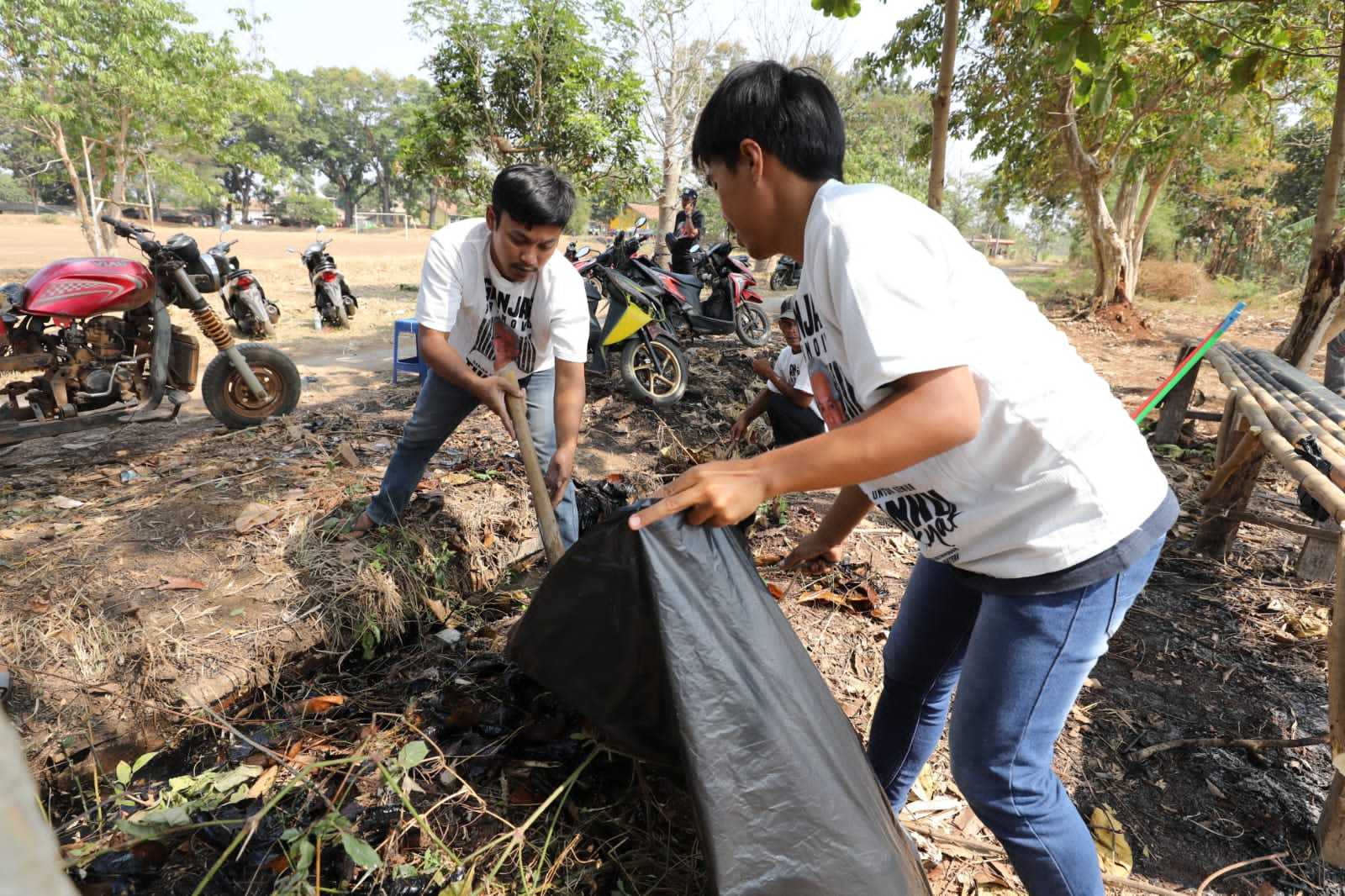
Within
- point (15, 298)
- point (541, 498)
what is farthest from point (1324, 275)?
point (15, 298)

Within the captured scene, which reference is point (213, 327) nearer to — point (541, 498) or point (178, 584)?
point (178, 584)

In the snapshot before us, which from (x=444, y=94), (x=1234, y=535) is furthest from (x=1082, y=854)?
(x=444, y=94)

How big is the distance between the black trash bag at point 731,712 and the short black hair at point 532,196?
1.37 metres

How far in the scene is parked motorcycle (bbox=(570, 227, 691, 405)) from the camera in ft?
17.7

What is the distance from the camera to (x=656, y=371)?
5.50 meters

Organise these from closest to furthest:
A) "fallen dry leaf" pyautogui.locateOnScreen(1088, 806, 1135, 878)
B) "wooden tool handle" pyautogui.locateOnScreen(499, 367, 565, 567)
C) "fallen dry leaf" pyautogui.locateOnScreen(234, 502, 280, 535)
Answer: "fallen dry leaf" pyautogui.locateOnScreen(1088, 806, 1135, 878), "wooden tool handle" pyautogui.locateOnScreen(499, 367, 565, 567), "fallen dry leaf" pyautogui.locateOnScreen(234, 502, 280, 535)

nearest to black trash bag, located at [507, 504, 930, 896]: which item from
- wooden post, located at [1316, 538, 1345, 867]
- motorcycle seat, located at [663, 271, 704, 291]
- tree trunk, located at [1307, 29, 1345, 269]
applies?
wooden post, located at [1316, 538, 1345, 867]

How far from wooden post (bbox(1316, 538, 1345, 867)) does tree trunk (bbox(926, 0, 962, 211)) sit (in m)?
2.68

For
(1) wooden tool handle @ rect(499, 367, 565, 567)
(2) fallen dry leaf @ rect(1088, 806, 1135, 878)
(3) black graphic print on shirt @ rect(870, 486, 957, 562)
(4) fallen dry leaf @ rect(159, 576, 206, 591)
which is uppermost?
(3) black graphic print on shirt @ rect(870, 486, 957, 562)

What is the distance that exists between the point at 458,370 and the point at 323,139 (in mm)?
54804

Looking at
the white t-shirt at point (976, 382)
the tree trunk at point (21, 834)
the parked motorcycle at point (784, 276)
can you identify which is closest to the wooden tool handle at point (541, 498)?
the white t-shirt at point (976, 382)

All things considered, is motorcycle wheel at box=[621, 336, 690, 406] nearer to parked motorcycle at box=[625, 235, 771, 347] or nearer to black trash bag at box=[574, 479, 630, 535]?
parked motorcycle at box=[625, 235, 771, 347]

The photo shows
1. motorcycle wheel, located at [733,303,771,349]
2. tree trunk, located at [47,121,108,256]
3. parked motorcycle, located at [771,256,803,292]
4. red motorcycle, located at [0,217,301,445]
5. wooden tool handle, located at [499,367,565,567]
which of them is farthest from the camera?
parked motorcycle, located at [771,256,803,292]

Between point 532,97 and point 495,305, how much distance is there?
27.8 ft
